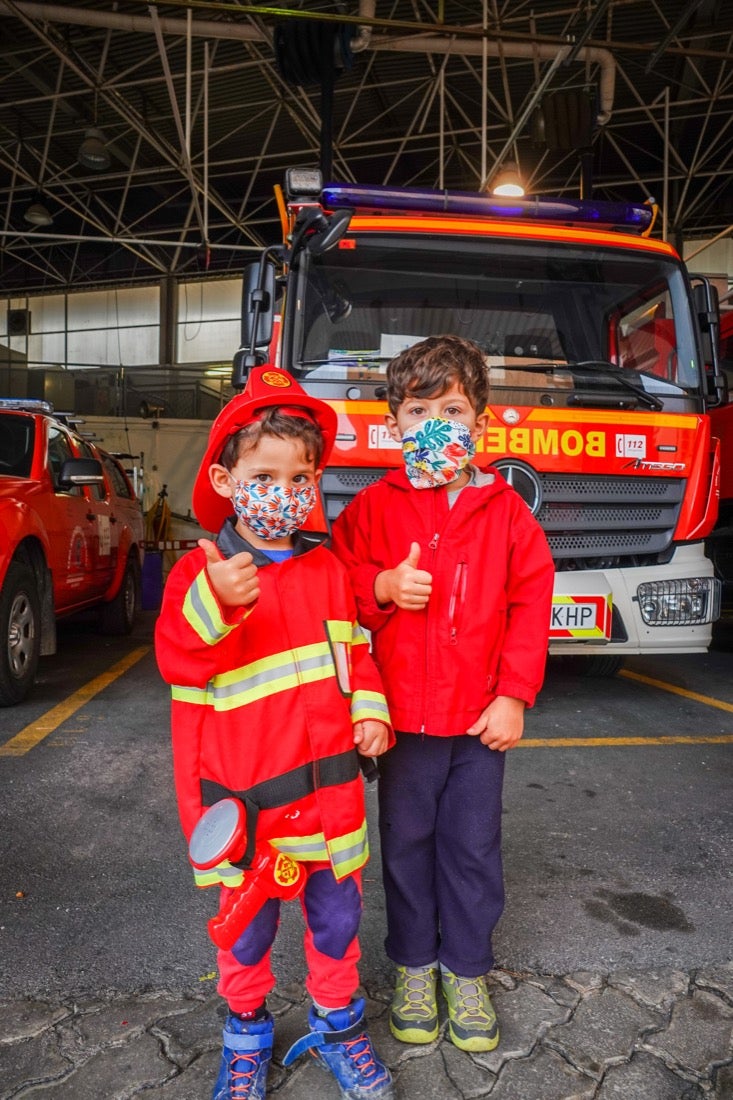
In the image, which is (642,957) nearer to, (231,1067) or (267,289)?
(231,1067)

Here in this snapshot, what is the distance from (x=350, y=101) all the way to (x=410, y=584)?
48.4 ft

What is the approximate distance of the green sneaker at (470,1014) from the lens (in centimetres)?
164

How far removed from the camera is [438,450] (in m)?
1.70

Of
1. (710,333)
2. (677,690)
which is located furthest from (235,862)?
(677,690)

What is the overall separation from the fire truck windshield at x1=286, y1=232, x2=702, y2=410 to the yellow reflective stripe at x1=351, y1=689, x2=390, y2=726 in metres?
2.43

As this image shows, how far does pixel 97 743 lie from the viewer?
386 cm

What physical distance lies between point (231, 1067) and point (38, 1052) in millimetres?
459

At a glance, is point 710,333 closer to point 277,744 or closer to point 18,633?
point 277,744

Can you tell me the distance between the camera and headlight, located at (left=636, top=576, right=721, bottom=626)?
3820 mm

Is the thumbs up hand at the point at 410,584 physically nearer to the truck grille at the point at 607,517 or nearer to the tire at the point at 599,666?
the truck grille at the point at 607,517

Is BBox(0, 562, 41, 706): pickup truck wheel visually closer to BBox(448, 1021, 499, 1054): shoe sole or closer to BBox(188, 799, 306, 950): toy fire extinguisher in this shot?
BBox(188, 799, 306, 950): toy fire extinguisher

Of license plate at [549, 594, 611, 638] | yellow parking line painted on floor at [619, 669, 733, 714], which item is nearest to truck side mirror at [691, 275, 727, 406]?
license plate at [549, 594, 611, 638]

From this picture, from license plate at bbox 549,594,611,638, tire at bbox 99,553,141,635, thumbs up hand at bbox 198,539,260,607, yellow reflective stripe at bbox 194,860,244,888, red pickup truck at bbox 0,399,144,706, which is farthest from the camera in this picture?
tire at bbox 99,553,141,635

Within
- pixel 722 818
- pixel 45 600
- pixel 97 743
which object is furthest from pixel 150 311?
pixel 722 818
